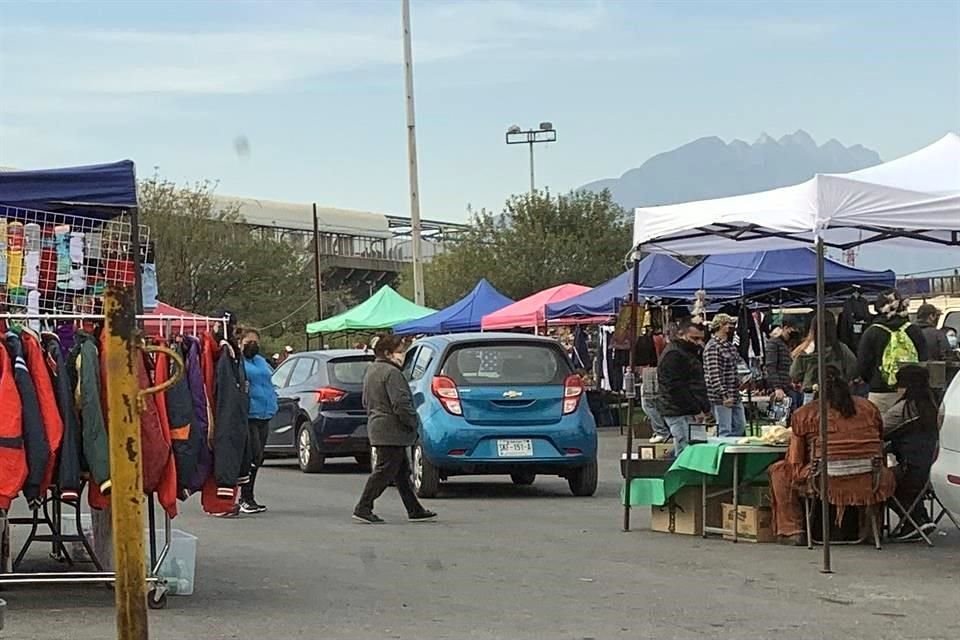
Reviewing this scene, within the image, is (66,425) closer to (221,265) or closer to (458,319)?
(458,319)

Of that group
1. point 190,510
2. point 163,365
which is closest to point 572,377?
point 190,510

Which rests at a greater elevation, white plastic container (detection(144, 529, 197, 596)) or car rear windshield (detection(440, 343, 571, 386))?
car rear windshield (detection(440, 343, 571, 386))

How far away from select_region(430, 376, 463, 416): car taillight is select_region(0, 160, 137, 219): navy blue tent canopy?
22.1 ft

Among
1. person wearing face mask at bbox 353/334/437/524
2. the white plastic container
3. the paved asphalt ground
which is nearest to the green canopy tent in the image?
person wearing face mask at bbox 353/334/437/524

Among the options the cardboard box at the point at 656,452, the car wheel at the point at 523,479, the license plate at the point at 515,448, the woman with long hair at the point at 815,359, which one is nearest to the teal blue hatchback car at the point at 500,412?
the license plate at the point at 515,448

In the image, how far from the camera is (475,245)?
4766 centimetres

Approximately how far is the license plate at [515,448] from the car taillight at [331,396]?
399 cm

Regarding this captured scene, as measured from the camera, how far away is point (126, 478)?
14.4 feet

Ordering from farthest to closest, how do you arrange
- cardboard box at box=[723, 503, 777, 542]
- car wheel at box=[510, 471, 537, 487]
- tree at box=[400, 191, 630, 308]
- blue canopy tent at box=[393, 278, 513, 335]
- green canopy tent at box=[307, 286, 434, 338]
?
tree at box=[400, 191, 630, 308]
green canopy tent at box=[307, 286, 434, 338]
blue canopy tent at box=[393, 278, 513, 335]
car wheel at box=[510, 471, 537, 487]
cardboard box at box=[723, 503, 777, 542]

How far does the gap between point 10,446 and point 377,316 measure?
83.9 ft

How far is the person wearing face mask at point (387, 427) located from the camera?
13062 millimetres

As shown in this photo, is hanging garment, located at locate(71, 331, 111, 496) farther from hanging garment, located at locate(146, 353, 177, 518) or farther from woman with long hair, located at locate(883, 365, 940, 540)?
woman with long hair, located at locate(883, 365, 940, 540)

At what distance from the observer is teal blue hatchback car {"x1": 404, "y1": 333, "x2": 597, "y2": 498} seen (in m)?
14.9

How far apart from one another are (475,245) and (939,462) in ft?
125
